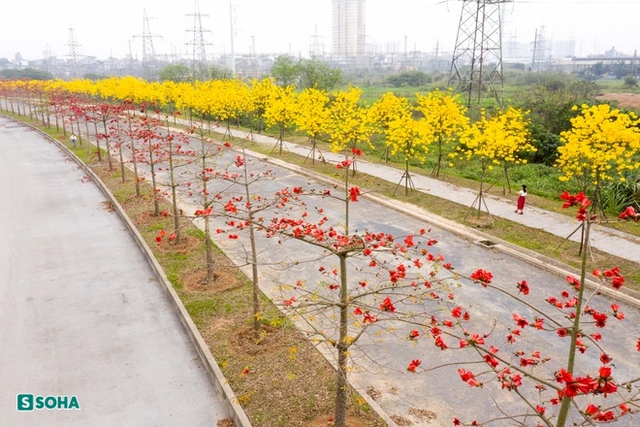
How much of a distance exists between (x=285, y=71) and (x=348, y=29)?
520ft

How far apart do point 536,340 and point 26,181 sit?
19.6 metres

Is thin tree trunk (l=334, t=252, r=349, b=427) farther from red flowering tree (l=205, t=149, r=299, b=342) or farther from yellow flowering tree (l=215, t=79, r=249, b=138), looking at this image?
yellow flowering tree (l=215, t=79, r=249, b=138)

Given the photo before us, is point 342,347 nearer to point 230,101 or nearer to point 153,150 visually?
point 153,150

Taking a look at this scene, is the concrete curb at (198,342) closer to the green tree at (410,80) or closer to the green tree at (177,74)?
the green tree at (177,74)

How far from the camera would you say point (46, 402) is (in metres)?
6.78

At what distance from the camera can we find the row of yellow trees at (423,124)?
36.5 ft

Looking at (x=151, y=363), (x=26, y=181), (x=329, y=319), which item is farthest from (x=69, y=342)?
(x=26, y=181)

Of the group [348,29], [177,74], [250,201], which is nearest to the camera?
[250,201]

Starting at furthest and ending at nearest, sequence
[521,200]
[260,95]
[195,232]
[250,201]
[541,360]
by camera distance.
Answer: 1. [260,95]
2. [250,201]
3. [521,200]
4. [195,232]
5. [541,360]

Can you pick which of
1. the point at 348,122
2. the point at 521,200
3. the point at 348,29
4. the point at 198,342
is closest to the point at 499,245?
the point at 521,200

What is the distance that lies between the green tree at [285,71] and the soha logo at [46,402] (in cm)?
3698

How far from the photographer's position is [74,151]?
2470 cm

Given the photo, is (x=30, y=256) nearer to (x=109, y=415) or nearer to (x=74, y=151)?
(x=109, y=415)

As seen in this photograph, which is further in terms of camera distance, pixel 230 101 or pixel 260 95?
pixel 260 95
